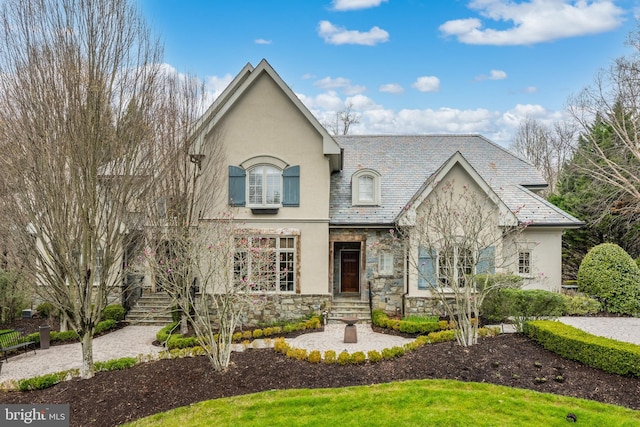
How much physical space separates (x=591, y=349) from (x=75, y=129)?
12.7 metres

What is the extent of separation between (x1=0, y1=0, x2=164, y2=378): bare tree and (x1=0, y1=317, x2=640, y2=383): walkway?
3.75 metres

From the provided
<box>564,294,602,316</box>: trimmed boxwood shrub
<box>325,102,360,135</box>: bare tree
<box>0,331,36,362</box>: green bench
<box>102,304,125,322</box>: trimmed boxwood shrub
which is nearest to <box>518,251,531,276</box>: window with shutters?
<box>564,294,602,316</box>: trimmed boxwood shrub

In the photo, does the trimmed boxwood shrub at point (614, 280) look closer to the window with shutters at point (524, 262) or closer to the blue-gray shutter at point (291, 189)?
the window with shutters at point (524, 262)

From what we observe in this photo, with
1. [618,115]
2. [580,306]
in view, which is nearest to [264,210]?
[580,306]

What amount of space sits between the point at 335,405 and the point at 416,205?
9.52 metres

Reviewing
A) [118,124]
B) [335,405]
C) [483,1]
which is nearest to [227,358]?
[335,405]

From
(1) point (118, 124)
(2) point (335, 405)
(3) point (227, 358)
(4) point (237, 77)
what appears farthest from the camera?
(4) point (237, 77)

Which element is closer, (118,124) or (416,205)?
(118,124)

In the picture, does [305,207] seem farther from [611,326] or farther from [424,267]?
[611,326]

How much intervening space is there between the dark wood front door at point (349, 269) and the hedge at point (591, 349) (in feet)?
31.8

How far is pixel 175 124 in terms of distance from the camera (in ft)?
45.2

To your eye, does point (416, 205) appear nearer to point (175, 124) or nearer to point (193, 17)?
point (175, 124)

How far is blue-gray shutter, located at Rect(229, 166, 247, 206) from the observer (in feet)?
51.1

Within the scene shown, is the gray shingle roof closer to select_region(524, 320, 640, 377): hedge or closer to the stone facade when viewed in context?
the stone facade
